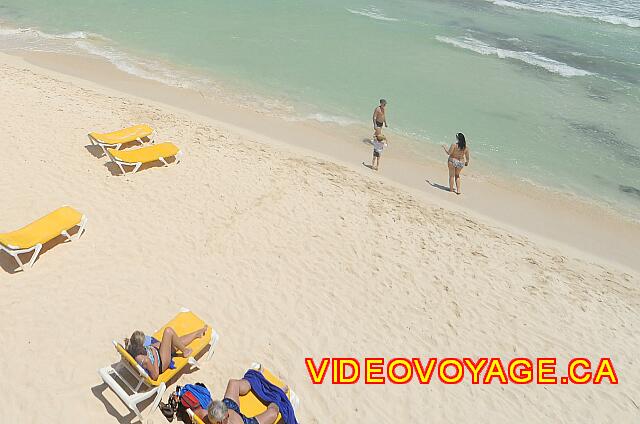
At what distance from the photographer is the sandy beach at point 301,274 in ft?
21.7

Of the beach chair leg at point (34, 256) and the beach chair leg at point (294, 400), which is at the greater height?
the beach chair leg at point (34, 256)

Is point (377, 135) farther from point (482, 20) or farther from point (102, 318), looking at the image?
point (482, 20)

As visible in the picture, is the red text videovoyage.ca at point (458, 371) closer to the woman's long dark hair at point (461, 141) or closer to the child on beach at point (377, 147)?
the woman's long dark hair at point (461, 141)

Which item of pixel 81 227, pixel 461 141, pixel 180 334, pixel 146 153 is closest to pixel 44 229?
pixel 81 227

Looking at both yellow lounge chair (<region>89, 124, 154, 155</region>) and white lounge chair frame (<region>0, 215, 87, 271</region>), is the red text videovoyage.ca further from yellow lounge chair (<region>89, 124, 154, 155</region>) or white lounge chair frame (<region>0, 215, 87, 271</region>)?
yellow lounge chair (<region>89, 124, 154, 155</region>)

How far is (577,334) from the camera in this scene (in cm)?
810

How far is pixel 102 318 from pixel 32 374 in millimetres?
1119

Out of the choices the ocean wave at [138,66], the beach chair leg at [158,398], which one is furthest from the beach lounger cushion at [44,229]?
the ocean wave at [138,66]

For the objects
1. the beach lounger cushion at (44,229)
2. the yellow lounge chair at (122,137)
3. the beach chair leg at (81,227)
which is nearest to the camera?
the beach lounger cushion at (44,229)

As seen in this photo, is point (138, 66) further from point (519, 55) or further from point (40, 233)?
point (519, 55)

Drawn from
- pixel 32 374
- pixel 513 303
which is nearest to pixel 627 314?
pixel 513 303

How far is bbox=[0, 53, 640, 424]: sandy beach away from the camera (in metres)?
6.60

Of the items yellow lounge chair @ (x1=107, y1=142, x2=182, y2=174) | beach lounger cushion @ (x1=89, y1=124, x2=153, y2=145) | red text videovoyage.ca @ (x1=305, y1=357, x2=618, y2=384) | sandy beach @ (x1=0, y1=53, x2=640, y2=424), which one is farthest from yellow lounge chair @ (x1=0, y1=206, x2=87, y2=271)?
red text videovoyage.ca @ (x1=305, y1=357, x2=618, y2=384)

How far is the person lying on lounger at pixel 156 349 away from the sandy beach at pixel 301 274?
0.53 m
